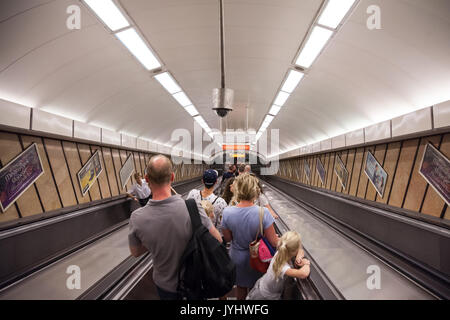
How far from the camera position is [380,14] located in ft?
9.66

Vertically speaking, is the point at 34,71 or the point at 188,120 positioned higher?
the point at 188,120

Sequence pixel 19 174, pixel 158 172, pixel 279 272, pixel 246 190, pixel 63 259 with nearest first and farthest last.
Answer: pixel 158 172 < pixel 279 272 < pixel 246 190 < pixel 19 174 < pixel 63 259

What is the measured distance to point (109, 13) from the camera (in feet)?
10.3

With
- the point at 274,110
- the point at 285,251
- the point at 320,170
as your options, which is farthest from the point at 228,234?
the point at 320,170

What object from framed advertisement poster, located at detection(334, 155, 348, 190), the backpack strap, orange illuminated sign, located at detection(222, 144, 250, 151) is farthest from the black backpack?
orange illuminated sign, located at detection(222, 144, 250, 151)

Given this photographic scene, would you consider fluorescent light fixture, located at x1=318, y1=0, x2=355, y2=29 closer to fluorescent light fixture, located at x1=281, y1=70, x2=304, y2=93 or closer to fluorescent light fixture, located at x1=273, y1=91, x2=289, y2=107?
fluorescent light fixture, located at x1=281, y1=70, x2=304, y2=93

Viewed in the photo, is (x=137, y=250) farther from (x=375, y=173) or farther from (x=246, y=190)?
(x=375, y=173)

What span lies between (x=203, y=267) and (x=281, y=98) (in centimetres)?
664

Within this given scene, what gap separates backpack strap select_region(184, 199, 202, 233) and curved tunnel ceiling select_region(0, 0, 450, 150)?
10.4 feet

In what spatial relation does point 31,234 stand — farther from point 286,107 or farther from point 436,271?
point 286,107
